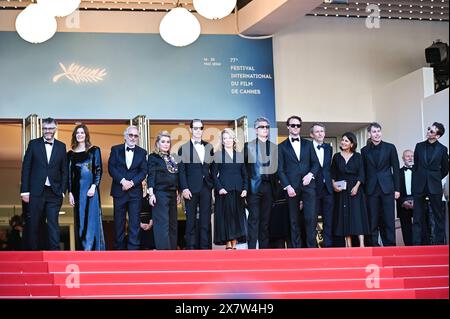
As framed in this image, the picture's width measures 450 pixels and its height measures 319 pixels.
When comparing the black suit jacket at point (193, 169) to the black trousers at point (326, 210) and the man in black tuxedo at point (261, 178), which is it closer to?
the man in black tuxedo at point (261, 178)

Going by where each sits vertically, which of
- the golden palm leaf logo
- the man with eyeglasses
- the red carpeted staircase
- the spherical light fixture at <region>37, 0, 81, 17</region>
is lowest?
the red carpeted staircase

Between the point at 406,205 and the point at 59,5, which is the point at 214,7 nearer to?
the point at 59,5

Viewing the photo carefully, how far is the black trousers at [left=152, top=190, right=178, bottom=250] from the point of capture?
1025 cm

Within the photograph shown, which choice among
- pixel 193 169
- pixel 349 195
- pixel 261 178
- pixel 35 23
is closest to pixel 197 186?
pixel 193 169

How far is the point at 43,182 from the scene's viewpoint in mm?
10188

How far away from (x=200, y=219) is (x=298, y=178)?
3.80 feet

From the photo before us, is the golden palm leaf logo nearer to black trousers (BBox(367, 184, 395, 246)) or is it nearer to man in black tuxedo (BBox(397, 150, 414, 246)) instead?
man in black tuxedo (BBox(397, 150, 414, 246))

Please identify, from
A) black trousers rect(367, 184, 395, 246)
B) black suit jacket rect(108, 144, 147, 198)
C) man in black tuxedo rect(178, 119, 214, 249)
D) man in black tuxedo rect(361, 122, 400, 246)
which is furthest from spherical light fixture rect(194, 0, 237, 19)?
black trousers rect(367, 184, 395, 246)

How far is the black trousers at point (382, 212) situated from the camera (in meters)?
11.0

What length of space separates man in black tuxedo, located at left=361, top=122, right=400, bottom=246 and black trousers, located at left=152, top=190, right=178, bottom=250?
7.47ft

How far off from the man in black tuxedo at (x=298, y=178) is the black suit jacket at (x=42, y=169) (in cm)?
234

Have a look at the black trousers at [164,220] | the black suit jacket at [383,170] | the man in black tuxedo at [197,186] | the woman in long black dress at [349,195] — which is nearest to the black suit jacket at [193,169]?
the man in black tuxedo at [197,186]
